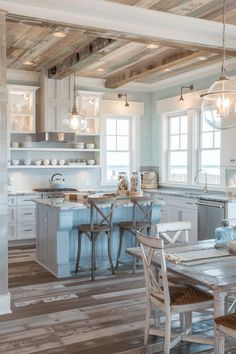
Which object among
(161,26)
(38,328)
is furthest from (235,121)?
(38,328)

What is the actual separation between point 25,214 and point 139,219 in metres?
2.36

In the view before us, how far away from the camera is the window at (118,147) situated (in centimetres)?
856

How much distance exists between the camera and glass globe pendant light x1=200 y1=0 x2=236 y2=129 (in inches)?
129

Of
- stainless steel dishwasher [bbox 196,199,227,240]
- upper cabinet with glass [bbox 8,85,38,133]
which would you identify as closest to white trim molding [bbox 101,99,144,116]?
upper cabinet with glass [bbox 8,85,38,133]

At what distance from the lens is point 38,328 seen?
3670mm

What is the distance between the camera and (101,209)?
568 cm

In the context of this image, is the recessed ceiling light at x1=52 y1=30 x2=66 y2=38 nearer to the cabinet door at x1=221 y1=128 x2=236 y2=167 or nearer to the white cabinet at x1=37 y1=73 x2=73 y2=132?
the white cabinet at x1=37 y1=73 x2=73 y2=132

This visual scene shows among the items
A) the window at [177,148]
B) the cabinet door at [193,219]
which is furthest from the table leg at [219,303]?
the window at [177,148]

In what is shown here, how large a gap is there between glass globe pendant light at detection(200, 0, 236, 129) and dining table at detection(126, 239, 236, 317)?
1046 mm

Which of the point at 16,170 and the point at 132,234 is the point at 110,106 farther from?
the point at 132,234

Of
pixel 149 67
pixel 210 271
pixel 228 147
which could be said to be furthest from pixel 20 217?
pixel 210 271

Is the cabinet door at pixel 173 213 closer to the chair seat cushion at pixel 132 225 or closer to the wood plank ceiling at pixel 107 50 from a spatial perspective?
the chair seat cushion at pixel 132 225

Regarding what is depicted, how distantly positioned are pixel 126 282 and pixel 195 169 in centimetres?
326

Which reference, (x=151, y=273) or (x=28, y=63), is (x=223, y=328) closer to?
(x=151, y=273)
